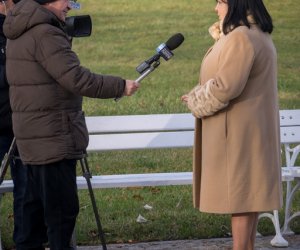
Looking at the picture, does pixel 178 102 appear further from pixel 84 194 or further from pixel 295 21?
pixel 295 21

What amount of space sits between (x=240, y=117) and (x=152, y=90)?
7.81 m

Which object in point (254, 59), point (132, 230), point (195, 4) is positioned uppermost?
point (195, 4)

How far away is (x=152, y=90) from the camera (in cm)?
1328

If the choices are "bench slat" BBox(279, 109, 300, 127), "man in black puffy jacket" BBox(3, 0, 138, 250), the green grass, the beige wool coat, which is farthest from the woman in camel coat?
"bench slat" BBox(279, 109, 300, 127)

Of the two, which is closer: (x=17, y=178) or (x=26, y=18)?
(x=26, y=18)

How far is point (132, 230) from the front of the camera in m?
7.42

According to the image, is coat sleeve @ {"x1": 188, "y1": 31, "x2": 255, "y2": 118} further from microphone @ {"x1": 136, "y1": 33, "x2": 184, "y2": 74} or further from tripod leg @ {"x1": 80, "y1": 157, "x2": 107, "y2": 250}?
tripod leg @ {"x1": 80, "y1": 157, "x2": 107, "y2": 250}

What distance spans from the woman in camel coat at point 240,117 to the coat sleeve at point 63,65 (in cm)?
64

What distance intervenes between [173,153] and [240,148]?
4.39 meters

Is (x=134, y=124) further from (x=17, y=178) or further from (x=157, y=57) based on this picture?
(x=157, y=57)

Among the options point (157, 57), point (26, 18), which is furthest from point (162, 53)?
point (26, 18)

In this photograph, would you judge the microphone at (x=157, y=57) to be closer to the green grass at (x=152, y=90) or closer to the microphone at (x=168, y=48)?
the microphone at (x=168, y=48)

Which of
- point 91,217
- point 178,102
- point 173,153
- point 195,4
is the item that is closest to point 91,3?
point 195,4

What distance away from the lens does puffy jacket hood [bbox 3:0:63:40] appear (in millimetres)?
5355
